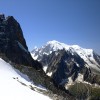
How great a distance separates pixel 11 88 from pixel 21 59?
145 m

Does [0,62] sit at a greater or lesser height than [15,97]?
greater

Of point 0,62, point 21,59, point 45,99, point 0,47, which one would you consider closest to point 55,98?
point 45,99

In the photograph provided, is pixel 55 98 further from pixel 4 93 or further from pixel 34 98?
pixel 4 93

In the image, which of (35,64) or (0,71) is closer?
(0,71)

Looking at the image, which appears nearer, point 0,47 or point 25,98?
point 25,98

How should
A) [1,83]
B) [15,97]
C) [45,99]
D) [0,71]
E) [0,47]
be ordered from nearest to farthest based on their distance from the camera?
[15,97] < [45,99] < [1,83] < [0,71] < [0,47]

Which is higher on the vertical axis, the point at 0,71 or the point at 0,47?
the point at 0,47

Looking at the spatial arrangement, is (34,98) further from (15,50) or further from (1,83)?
(15,50)

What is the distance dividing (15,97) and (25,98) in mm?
1427

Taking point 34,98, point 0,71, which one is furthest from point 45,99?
point 0,71

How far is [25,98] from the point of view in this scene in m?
36.8

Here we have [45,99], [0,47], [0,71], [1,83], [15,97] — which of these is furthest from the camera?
[0,47]

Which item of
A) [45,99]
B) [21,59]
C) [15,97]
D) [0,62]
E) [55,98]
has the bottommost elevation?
[15,97]

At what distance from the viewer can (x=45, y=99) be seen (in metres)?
40.0
